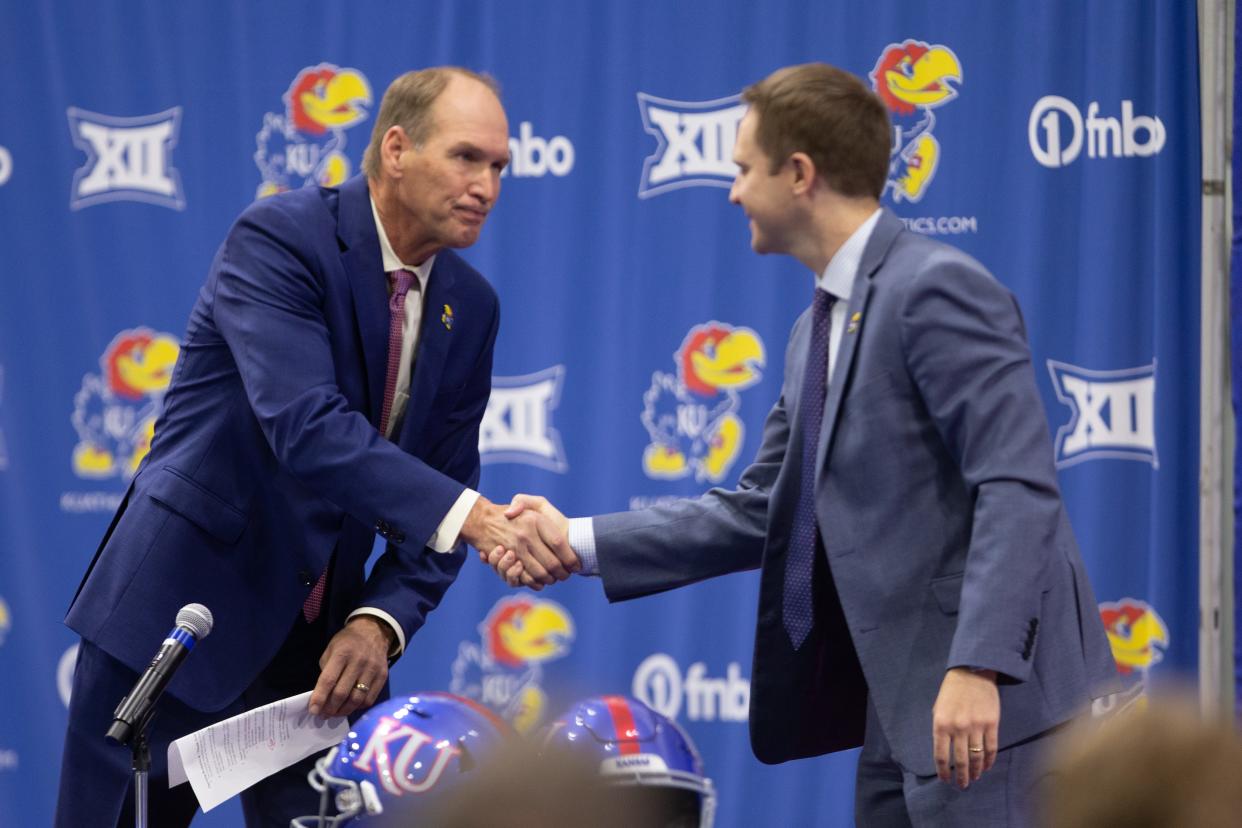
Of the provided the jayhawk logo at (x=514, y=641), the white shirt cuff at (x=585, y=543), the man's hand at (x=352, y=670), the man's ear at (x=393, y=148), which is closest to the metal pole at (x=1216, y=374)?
the jayhawk logo at (x=514, y=641)

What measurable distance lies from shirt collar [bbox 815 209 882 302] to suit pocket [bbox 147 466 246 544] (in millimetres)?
1263

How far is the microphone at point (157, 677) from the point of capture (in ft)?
7.45

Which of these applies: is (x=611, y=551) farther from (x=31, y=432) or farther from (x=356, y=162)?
(x=31, y=432)

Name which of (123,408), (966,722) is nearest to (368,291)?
(966,722)

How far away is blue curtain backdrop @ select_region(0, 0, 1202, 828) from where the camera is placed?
4949 mm

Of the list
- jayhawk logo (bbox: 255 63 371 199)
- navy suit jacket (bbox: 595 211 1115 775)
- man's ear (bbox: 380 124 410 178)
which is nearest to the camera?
navy suit jacket (bbox: 595 211 1115 775)

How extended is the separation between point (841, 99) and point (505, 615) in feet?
9.51

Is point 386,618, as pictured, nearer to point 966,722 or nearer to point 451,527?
point 451,527

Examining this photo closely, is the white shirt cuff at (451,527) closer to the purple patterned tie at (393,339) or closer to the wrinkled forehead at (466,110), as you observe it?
the purple patterned tie at (393,339)

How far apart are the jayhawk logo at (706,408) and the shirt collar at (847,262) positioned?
2380 mm

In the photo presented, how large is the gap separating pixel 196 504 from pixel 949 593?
1.48 m

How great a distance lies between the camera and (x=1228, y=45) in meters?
4.80

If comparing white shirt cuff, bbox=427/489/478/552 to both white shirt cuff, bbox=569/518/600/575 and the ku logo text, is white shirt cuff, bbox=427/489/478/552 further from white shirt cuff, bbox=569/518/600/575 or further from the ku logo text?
the ku logo text

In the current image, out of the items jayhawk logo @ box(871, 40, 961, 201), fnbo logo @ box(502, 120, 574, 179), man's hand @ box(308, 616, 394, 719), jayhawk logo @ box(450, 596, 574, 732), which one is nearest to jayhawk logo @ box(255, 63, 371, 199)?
fnbo logo @ box(502, 120, 574, 179)
